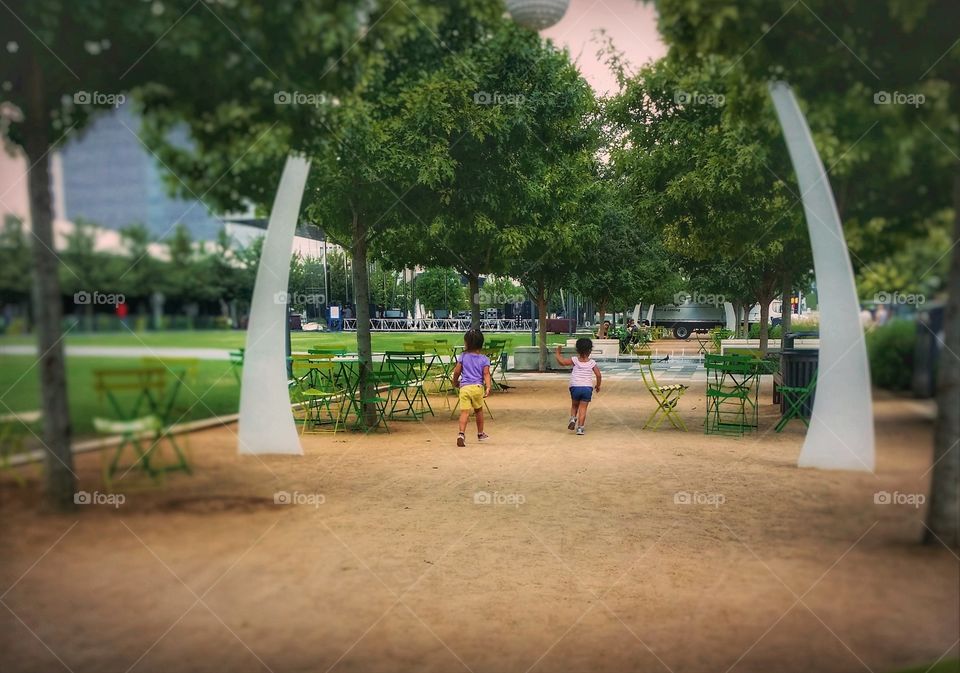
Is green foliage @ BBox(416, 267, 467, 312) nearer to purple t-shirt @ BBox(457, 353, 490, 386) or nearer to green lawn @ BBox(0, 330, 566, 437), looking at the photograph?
purple t-shirt @ BBox(457, 353, 490, 386)

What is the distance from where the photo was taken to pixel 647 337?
2625 cm

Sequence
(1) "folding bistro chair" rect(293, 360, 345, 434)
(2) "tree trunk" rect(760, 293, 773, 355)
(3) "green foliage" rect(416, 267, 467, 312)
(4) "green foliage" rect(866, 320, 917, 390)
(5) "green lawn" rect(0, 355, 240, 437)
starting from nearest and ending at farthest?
(5) "green lawn" rect(0, 355, 240, 437), (4) "green foliage" rect(866, 320, 917, 390), (2) "tree trunk" rect(760, 293, 773, 355), (1) "folding bistro chair" rect(293, 360, 345, 434), (3) "green foliage" rect(416, 267, 467, 312)

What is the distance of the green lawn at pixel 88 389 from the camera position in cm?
182

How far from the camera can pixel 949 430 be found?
1.94m

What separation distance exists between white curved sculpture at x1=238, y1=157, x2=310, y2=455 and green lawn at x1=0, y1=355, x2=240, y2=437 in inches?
3.8

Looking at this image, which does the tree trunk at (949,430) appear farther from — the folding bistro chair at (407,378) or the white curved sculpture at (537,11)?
the folding bistro chair at (407,378)

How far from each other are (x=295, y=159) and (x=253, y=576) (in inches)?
54.3

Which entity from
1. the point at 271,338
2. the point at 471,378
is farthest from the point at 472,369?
the point at 271,338

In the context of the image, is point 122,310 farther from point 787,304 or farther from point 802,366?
point 802,366

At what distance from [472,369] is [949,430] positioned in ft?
22.0

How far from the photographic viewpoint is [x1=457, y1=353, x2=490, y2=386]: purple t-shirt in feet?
27.6

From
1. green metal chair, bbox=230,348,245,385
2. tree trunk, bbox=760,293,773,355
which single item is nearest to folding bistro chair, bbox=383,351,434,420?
tree trunk, bbox=760,293,773,355

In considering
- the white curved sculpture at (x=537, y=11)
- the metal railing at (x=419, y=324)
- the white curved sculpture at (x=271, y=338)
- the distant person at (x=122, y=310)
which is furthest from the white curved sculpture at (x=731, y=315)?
the distant person at (x=122, y=310)

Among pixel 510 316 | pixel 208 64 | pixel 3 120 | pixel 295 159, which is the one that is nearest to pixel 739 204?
pixel 295 159
